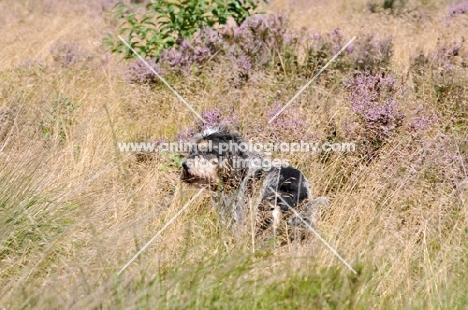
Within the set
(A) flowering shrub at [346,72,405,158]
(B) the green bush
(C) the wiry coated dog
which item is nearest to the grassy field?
(A) flowering shrub at [346,72,405,158]

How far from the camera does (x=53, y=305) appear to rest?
115 inches

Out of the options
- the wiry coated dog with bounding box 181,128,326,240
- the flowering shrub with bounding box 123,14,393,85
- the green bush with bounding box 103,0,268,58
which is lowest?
the wiry coated dog with bounding box 181,128,326,240

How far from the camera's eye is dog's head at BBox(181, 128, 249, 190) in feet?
15.4

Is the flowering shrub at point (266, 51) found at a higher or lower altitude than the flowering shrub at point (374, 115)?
higher

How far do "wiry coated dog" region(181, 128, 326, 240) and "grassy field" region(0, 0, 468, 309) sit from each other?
0.59 ft

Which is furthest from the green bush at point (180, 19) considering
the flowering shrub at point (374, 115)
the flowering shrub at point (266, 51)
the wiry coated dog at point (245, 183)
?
the wiry coated dog at point (245, 183)

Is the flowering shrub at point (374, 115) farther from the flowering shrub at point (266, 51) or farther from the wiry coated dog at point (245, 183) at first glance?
the flowering shrub at point (266, 51)

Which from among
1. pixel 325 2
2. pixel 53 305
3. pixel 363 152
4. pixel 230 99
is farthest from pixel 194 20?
pixel 325 2

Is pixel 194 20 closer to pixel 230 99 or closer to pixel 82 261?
pixel 230 99

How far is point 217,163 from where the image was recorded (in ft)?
15.4

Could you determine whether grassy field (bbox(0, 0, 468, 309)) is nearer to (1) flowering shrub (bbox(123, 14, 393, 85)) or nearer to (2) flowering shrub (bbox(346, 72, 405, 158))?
(2) flowering shrub (bbox(346, 72, 405, 158))

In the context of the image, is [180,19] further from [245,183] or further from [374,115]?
[245,183]

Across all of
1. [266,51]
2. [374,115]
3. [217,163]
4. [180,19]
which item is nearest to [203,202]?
[217,163]

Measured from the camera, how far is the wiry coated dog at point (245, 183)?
4.39 m
